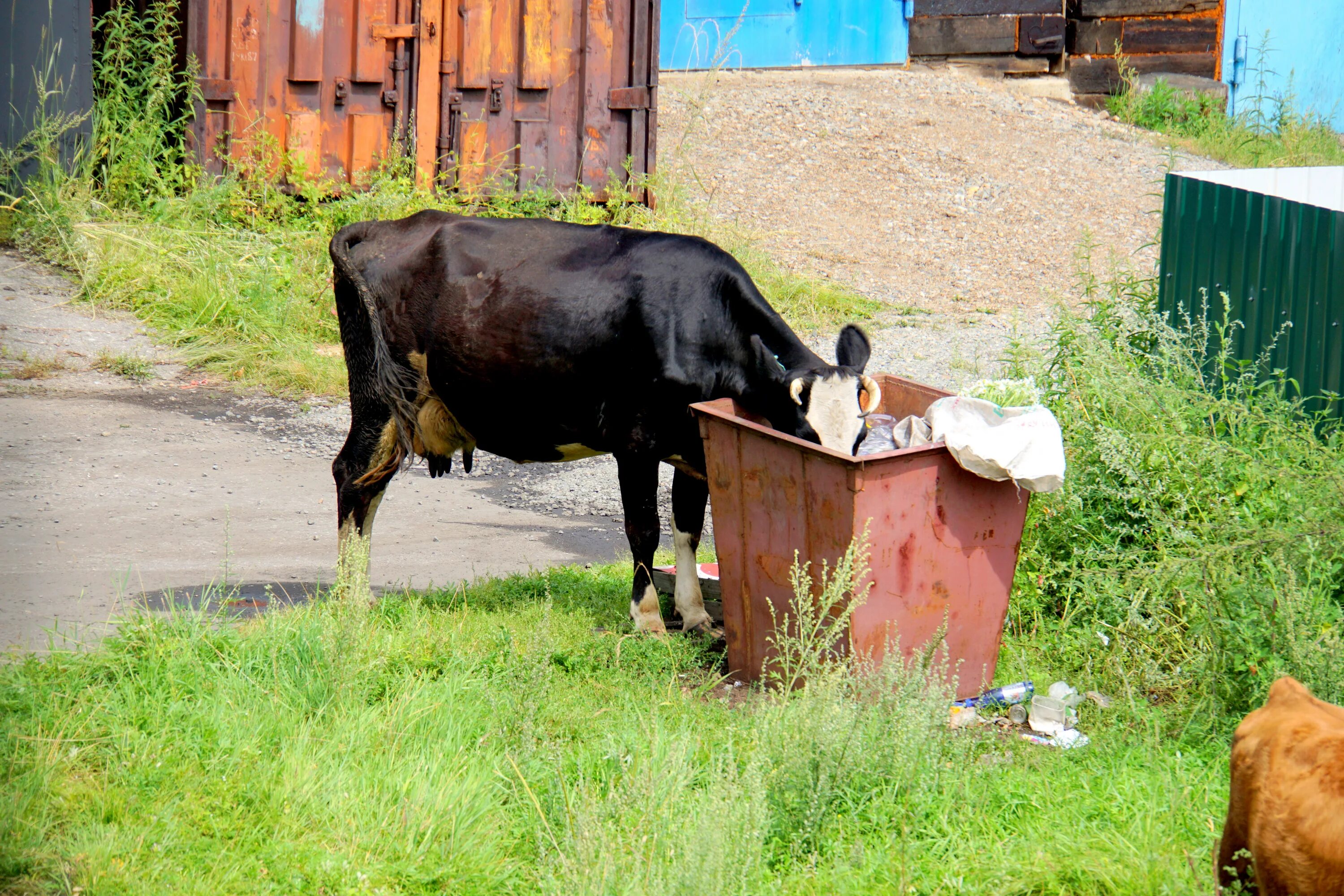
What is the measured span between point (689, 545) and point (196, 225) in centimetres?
704

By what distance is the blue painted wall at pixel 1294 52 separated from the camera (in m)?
17.8

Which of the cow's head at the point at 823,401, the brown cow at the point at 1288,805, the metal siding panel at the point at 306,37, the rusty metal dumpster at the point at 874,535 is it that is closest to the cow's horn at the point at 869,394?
the cow's head at the point at 823,401

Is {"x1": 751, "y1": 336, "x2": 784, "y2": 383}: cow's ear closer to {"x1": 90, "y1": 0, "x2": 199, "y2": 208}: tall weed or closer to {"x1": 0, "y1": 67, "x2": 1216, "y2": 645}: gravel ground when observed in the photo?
{"x1": 0, "y1": 67, "x2": 1216, "y2": 645}: gravel ground

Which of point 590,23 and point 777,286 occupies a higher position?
point 590,23

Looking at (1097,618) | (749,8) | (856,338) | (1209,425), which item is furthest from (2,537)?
(749,8)

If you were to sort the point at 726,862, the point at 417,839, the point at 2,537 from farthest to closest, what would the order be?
1. the point at 2,537
2. the point at 417,839
3. the point at 726,862

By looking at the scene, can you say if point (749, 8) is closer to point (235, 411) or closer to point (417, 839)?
point (235, 411)

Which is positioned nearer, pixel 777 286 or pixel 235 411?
pixel 235 411

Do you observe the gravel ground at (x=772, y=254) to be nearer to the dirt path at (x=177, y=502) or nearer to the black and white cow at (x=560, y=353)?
the dirt path at (x=177, y=502)

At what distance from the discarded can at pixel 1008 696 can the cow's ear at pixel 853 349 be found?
152 cm

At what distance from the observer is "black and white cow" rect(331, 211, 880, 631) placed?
5785 millimetres

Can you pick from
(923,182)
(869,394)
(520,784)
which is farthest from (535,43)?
(520,784)

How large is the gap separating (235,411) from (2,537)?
3114mm

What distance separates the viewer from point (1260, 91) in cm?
1800
